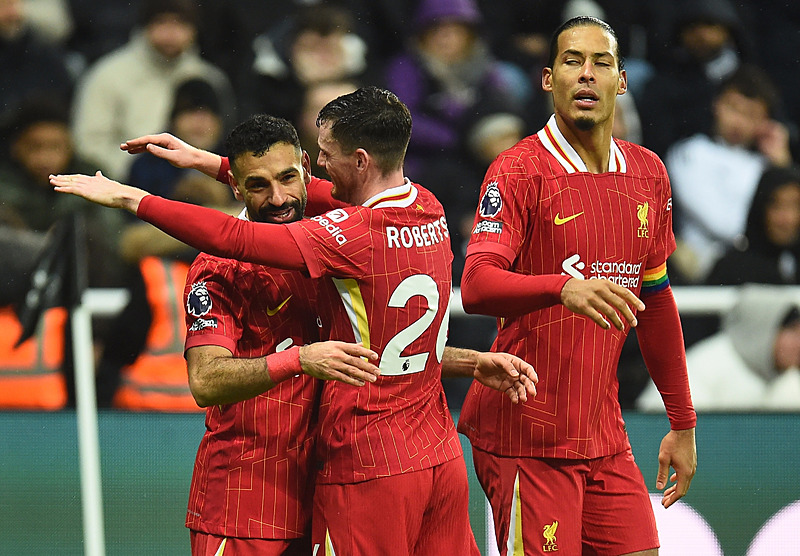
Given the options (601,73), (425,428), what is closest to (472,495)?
(425,428)

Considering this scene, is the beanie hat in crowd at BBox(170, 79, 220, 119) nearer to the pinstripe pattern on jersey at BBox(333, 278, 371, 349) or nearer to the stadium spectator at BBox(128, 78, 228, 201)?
the stadium spectator at BBox(128, 78, 228, 201)

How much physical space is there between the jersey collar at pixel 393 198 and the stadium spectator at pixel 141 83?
3302 millimetres

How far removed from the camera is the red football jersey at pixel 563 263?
3.11m

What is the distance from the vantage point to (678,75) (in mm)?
6293

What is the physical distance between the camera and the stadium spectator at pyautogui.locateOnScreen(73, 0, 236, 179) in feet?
19.7

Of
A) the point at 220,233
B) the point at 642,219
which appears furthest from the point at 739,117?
the point at 220,233

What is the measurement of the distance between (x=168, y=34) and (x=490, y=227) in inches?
149

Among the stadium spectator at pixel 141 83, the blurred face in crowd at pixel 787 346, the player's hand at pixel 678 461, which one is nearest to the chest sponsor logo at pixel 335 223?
the player's hand at pixel 678 461

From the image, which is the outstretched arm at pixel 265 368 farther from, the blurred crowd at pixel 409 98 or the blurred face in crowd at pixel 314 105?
the blurred face in crowd at pixel 314 105

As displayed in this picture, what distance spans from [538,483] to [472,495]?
1.81 m

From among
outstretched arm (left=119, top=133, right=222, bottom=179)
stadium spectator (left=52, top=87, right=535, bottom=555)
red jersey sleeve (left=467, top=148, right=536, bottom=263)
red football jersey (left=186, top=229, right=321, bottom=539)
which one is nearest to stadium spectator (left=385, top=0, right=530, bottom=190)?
outstretched arm (left=119, top=133, right=222, bottom=179)

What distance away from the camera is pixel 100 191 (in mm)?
2756

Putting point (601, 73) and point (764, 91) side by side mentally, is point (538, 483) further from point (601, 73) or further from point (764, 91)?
point (764, 91)

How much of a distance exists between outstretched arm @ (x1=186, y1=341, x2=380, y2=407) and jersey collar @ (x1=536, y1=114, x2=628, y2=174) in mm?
909
